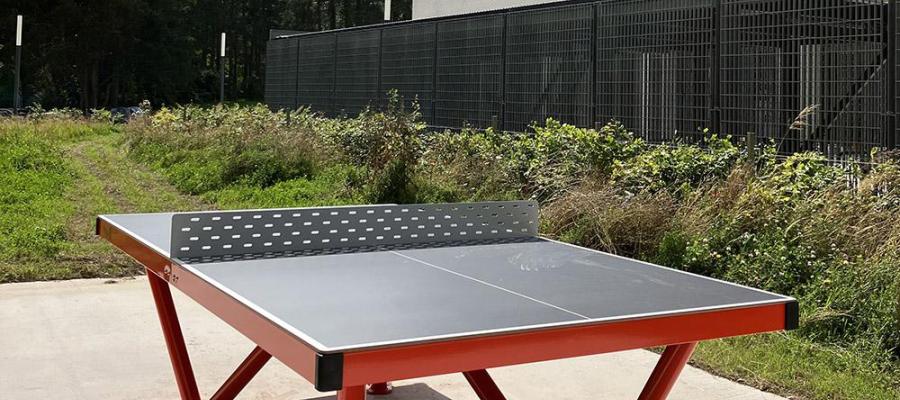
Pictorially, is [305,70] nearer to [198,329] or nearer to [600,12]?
[600,12]

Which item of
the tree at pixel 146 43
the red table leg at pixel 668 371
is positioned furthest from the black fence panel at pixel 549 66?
the tree at pixel 146 43

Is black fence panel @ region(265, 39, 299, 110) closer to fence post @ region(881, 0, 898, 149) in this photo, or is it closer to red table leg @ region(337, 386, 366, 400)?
fence post @ region(881, 0, 898, 149)

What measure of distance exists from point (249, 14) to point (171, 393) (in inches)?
2558

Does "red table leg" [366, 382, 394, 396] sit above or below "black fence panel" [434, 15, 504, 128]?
below

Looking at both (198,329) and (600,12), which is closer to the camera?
(198,329)

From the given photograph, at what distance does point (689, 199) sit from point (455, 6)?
15.1 metres

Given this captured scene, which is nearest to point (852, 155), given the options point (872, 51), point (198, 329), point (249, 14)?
point (872, 51)

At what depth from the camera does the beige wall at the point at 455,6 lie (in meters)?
20.4

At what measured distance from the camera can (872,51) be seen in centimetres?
875

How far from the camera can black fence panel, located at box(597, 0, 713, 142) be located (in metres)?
10.8

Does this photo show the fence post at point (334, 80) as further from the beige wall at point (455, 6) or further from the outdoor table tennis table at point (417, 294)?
the outdoor table tennis table at point (417, 294)

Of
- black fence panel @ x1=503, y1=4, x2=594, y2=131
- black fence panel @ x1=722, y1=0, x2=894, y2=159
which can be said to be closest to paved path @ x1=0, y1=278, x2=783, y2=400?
black fence panel @ x1=722, y1=0, x2=894, y2=159

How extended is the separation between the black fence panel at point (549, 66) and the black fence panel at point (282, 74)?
10415 millimetres

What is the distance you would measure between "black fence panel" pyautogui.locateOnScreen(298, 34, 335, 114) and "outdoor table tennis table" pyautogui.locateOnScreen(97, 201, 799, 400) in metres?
16.4
